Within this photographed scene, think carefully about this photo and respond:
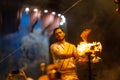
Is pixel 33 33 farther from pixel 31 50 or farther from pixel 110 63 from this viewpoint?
pixel 110 63

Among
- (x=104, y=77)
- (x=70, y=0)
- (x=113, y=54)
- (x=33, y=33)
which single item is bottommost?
(x=104, y=77)

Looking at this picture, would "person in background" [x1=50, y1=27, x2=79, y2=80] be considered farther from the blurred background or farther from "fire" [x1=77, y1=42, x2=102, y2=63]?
the blurred background

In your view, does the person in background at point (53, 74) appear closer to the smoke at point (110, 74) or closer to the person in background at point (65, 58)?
the person in background at point (65, 58)

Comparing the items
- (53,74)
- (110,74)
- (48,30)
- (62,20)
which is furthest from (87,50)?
(48,30)

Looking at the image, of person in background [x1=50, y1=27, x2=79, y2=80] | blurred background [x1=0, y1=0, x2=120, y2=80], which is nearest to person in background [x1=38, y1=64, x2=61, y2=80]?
person in background [x1=50, y1=27, x2=79, y2=80]

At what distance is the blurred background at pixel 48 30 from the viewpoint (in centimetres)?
752

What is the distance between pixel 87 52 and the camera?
19.6 ft

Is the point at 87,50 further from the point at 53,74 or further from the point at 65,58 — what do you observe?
the point at 53,74

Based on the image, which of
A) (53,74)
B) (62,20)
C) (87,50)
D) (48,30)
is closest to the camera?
(53,74)

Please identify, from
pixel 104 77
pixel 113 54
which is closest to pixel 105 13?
pixel 113 54

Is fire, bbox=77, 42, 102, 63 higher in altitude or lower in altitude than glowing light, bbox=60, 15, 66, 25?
lower

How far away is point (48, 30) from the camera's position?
924 centimetres

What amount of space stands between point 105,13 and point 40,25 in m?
2.38

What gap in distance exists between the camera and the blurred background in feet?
24.7
